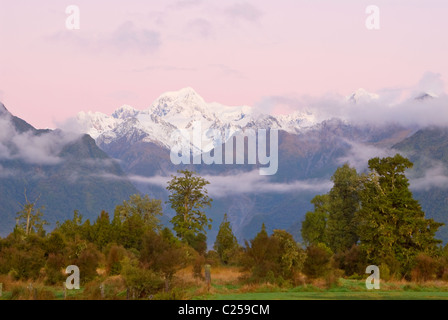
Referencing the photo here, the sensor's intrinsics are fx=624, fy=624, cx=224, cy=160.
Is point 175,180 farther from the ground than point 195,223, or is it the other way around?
point 175,180

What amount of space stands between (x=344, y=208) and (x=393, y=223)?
2007 centimetres

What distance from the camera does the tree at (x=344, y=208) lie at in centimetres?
7256

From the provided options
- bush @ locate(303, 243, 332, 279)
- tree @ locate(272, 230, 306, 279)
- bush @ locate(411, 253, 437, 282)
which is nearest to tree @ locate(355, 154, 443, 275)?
bush @ locate(411, 253, 437, 282)

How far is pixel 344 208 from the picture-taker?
241 feet

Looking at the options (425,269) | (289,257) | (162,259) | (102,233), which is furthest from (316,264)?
(102,233)

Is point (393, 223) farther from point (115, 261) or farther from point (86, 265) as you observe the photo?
point (86, 265)

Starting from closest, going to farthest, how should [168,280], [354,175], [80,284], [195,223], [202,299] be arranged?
[202,299], [168,280], [80,284], [354,175], [195,223]

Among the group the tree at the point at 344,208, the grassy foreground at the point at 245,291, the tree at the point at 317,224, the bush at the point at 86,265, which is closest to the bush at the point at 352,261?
the grassy foreground at the point at 245,291

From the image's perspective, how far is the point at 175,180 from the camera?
8438 cm

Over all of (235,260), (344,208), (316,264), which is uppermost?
(344,208)
